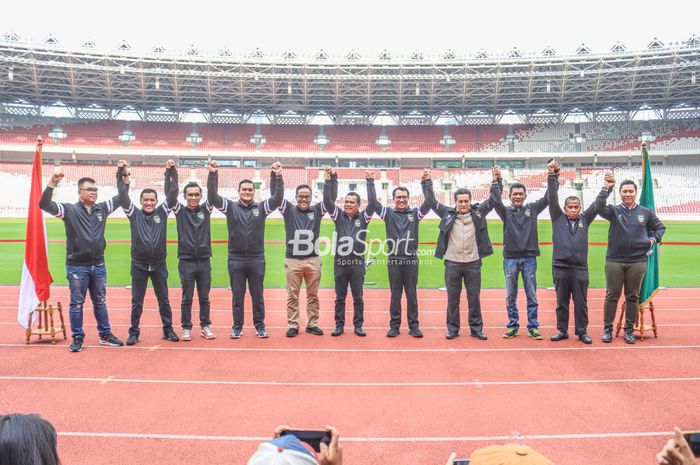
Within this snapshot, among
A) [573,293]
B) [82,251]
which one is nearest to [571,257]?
[573,293]

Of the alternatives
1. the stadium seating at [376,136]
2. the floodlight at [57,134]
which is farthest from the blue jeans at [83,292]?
the floodlight at [57,134]

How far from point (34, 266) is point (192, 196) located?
7.43 feet

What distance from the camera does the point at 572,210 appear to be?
6277mm

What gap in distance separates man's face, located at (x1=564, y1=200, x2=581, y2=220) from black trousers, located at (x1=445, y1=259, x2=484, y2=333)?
1334mm

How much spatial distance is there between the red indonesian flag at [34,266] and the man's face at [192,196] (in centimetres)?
195

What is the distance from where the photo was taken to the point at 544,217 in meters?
38.0

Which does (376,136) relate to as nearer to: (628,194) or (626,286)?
(628,194)

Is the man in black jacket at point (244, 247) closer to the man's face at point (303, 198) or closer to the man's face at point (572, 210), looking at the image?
the man's face at point (303, 198)

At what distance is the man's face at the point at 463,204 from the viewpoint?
6609mm

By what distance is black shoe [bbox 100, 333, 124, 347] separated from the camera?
6082 millimetres

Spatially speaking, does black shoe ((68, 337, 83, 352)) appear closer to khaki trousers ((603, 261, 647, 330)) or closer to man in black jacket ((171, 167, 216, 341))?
man in black jacket ((171, 167, 216, 341))

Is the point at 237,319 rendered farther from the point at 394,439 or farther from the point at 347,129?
the point at 347,129

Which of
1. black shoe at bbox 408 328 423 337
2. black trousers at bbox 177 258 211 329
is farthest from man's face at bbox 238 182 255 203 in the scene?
black shoe at bbox 408 328 423 337

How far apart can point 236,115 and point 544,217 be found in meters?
32.8
